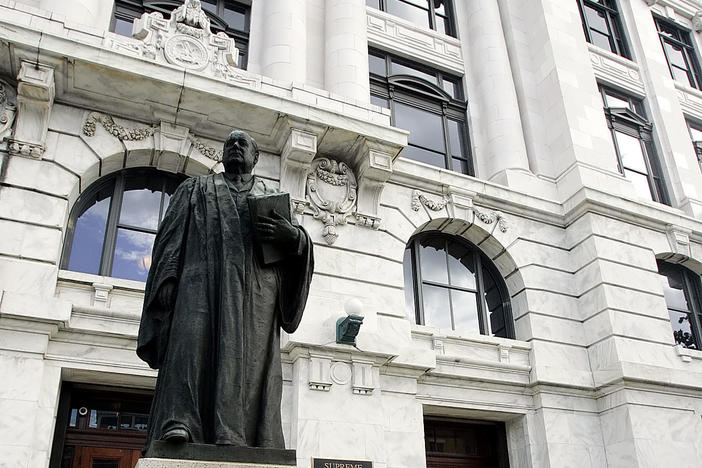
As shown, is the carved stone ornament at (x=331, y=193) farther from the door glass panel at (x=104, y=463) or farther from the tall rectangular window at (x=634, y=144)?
the tall rectangular window at (x=634, y=144)

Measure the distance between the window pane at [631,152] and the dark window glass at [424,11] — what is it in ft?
18.0

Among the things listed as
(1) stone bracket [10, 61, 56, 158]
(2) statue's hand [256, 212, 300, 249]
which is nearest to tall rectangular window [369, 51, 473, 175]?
(1) stone bracket [10, 61, 56, 158]

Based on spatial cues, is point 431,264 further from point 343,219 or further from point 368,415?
point 368,415

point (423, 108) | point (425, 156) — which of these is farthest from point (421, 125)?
point (425, 156)

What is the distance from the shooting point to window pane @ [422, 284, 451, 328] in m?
13.4

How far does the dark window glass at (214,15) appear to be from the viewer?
13961 millimetres

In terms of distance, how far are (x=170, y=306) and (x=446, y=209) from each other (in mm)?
9639

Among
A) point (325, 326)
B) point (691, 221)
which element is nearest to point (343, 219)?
point (325, 326)

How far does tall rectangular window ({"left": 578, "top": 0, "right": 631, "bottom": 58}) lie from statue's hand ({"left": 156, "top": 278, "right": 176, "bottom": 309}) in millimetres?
18325

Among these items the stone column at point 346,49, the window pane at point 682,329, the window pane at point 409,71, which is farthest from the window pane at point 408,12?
the window pane at point 682,329

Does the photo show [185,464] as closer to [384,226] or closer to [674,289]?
[384,226]

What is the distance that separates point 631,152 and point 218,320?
16.4m

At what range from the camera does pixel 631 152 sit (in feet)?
59.7

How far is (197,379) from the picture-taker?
4.41 metres
